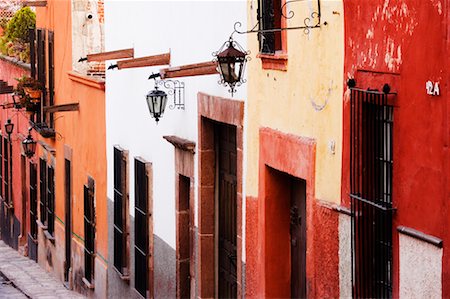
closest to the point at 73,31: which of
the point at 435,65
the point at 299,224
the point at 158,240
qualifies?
the point at 158,240

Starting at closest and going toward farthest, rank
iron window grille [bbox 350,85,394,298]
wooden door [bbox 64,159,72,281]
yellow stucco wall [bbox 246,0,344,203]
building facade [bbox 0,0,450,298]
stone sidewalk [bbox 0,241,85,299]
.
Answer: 1. building facade [bbox 0,0,450,298]
2. iron window grille [bbox 350,85,394,298]
3. yellow stucco wall [bbox 246,0,344,203]
4. stone sidewalk [bbox 0,241,85,299]
5. wooden door [bbox 64,159,72,281]

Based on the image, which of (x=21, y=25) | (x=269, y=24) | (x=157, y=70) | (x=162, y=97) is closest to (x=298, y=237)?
(x=269, y=24)

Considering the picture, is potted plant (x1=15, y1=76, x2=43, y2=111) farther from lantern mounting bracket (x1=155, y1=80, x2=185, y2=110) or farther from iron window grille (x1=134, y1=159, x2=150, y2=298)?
lantern mounting bracket (x1=155, y1=80, x2=185, y2=110)

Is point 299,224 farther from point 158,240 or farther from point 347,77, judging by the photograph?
point 158,240

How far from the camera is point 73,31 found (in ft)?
69.1

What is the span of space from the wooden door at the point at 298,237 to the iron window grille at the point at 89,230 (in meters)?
9.06

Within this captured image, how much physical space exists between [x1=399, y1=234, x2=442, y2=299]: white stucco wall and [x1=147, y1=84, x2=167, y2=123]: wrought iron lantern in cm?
633

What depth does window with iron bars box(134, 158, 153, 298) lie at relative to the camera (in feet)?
52.8

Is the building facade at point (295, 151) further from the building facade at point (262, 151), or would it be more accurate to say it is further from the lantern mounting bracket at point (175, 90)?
the lantern mounting bracket at point (175, 90)

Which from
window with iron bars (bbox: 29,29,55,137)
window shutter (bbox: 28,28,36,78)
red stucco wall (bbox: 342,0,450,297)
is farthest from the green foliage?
red stucco wall (bbox: 342,0,450,297)

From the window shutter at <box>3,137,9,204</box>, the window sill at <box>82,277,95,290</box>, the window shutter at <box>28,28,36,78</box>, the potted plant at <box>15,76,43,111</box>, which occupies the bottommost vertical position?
the window sill at <box>82,277,95,290</box>

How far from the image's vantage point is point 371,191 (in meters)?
8.78

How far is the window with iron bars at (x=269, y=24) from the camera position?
10.9m

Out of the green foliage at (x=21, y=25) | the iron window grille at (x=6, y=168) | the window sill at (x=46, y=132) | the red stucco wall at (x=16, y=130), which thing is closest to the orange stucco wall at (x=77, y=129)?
the window sill at (x=46, y=132)
